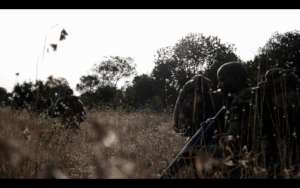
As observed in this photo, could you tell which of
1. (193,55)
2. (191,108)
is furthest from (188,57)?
(191,108)

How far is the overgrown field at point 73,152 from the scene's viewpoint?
4.16ft

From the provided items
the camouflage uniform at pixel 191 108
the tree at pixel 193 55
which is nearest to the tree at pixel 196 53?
the tree at pixel 193 55

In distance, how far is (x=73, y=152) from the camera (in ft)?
14.0

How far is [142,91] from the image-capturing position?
1827 inches

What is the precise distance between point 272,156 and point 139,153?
64.2 inches

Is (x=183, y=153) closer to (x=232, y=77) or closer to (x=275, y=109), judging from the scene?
(x=275, y=109)

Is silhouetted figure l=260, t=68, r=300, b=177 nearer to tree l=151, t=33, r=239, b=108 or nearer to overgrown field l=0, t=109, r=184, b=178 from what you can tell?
overgrown field l=0, t=109, r=184, b=178

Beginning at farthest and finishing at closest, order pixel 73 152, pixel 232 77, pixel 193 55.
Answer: pixel 193 55 → pixel 232 77 → pixel 73 152

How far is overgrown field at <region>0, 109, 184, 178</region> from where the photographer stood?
4.16 feet

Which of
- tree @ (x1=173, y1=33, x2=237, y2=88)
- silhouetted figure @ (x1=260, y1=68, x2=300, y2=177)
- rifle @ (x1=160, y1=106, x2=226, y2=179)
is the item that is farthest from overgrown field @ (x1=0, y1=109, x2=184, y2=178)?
tree @ (x1=173, y1=33, x2=237, y2=88)

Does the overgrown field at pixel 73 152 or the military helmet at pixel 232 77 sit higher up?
the military helmet at pixel 232 77

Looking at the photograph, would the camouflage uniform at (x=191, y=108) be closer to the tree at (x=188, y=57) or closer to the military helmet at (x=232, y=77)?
the military helmet at (x=232, y=77)
